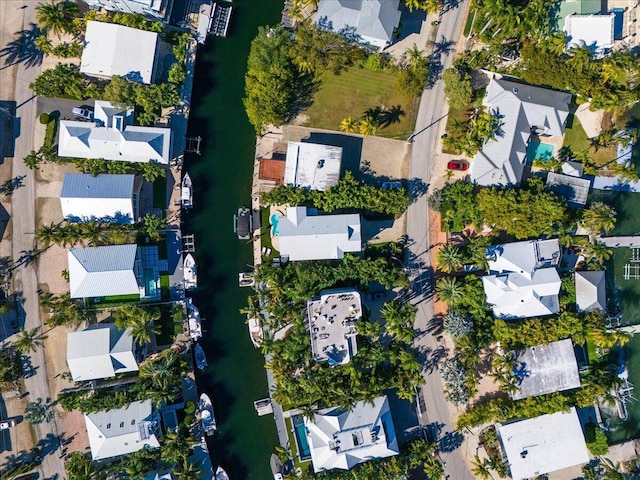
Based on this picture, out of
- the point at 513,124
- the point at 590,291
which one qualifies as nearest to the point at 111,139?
the point at 513,124

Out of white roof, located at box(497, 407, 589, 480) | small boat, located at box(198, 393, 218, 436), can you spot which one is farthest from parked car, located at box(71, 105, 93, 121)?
white roof, located at box(497, 407, 589, 480)

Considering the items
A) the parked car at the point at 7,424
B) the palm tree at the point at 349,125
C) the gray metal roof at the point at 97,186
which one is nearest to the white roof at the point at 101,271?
the gray metal roof at the point at 97,186

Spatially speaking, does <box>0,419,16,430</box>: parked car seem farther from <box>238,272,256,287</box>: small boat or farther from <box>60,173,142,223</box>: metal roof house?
<box>238,272,256,287</box>: small boat

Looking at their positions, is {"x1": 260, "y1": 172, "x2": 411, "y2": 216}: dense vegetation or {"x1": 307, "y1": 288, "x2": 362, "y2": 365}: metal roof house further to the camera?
{"x1": 260, "y1": 172, "x2": 411, "y2": 216}: dense vegetation

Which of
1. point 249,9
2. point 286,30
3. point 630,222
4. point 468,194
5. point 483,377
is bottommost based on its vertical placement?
point 483,377

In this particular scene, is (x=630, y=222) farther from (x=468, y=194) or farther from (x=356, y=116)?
(x=356, y=116)

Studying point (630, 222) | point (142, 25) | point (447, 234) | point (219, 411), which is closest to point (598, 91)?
point (630, 222)
